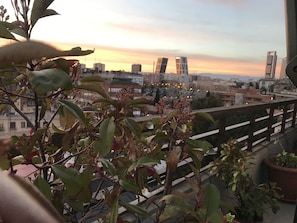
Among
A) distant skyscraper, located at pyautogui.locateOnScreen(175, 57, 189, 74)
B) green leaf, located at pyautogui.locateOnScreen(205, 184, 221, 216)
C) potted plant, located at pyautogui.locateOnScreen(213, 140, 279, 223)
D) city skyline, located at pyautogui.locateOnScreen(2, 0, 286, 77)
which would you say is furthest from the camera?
city skyline, located at pyautogui.locateOnScreen(2, 0, 286, 77)

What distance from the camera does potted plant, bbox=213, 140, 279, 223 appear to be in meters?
2.27

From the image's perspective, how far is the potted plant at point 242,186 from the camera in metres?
2.27

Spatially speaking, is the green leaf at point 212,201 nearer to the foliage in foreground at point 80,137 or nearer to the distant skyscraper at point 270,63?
the foliage in foreground at point 80,137

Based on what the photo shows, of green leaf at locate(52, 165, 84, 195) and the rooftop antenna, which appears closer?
green leaf at locate(52, 165, 84, 195)

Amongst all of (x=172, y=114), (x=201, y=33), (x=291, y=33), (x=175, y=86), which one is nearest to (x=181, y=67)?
(x=175, y=86)

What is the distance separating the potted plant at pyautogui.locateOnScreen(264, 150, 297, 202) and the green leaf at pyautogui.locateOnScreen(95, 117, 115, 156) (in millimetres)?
2835

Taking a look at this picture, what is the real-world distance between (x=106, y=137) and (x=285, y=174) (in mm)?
2912

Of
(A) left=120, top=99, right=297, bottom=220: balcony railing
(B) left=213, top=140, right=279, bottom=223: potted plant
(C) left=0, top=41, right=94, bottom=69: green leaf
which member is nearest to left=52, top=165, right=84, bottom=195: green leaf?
(C) left=0, top=41, right=94, bottom=69: green leaf

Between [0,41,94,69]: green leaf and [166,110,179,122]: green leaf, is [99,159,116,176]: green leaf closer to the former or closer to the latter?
[166,110,179,122]: green leaf

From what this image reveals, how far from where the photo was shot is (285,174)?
3094 millimetres

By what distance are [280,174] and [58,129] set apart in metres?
2.86

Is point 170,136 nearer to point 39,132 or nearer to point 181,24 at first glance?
point 39,132

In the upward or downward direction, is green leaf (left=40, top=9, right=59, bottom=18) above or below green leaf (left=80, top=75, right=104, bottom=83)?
above

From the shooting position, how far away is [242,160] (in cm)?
231
